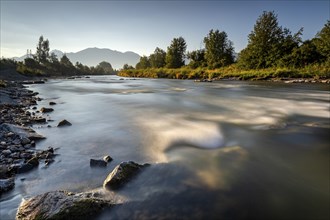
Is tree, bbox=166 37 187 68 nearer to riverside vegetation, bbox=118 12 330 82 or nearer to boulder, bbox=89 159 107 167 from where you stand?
riverside vegetation, bbox=118 12 330 82

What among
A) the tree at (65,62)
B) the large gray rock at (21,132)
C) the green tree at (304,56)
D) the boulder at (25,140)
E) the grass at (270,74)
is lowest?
the boulder at (25,140)

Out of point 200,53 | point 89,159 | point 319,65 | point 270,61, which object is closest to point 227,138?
point 89,159

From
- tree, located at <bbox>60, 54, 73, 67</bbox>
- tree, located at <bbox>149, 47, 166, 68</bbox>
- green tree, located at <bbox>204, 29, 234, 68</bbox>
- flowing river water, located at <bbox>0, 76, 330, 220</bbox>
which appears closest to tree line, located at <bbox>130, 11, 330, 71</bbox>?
green tree, located at <bbox>204, 29, 234, 68</bbox>

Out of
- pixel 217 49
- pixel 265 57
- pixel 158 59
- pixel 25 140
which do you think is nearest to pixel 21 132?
pixel 25 140

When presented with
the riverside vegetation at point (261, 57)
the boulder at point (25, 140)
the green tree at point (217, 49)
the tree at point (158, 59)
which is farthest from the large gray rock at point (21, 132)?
the tree at point (158, 59)

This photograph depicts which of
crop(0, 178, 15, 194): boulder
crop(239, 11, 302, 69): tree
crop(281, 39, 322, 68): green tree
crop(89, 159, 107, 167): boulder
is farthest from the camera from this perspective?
crop(239, 11, 302, 69): tree

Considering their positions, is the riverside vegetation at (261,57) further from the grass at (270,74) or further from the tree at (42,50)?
the tree at (42,50)

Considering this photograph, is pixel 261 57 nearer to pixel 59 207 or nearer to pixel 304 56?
pixel 304 56

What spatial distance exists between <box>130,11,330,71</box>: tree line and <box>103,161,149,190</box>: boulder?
35530 mm

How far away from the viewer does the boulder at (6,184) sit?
4.24 metres

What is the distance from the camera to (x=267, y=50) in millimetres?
43812

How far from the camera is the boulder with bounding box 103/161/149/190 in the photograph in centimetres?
445

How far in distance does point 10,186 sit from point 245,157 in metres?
5.08

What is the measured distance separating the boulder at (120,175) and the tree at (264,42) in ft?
139
